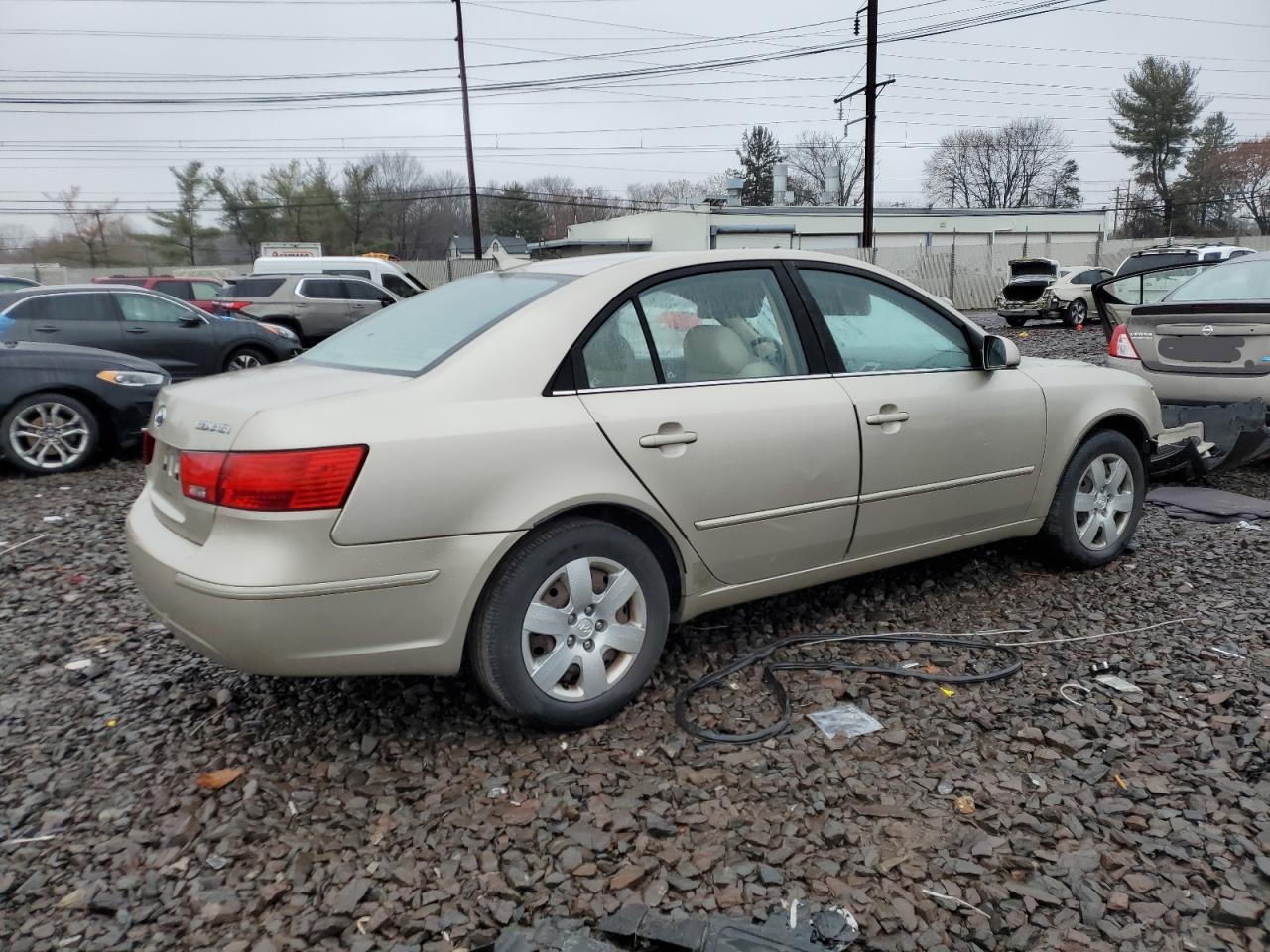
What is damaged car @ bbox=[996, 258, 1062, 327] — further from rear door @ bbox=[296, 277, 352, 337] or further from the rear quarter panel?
the rear quarter panel

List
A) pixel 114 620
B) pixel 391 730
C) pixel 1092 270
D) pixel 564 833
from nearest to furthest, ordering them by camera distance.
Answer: pixel 564 833 < pixel 391 730 < pixel 114 620 < pixel 1092 270

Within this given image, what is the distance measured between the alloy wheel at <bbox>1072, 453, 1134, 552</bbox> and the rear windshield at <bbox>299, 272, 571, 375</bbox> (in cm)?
276

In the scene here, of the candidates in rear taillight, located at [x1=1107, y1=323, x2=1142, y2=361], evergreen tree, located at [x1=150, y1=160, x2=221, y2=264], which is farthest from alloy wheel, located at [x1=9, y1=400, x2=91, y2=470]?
evergreen tree, located at [x1=150, y1=160, x2=221, y2=264]

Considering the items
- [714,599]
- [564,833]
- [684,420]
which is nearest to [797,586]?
[714,599]

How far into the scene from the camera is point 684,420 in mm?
3082

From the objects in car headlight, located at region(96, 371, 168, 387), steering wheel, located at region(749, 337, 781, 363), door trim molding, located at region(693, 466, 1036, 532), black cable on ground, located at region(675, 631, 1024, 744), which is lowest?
black cable on ground, located at region(675, 631, 1024, 744)

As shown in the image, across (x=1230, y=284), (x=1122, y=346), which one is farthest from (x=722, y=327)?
(x=1230, y=284)

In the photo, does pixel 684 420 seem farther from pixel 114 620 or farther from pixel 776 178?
pixel 776 178

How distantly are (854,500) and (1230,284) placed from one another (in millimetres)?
4879

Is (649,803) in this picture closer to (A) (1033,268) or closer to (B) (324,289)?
(B) (324,289)

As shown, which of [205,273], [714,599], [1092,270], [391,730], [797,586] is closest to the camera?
[391,730]

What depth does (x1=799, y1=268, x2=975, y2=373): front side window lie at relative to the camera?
3652 millimetres

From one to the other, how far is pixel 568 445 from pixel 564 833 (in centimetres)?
112

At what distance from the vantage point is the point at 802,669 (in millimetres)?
3473
